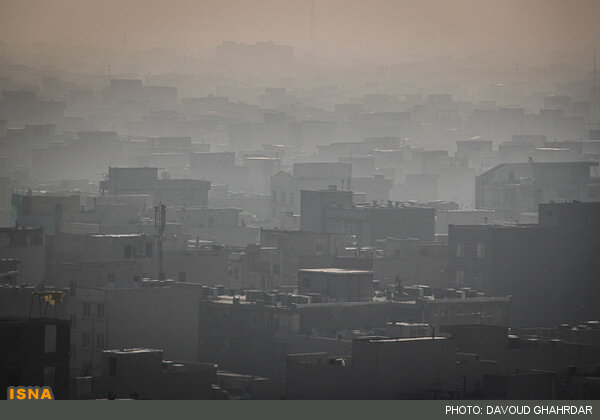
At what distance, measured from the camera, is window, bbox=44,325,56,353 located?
50.5 ft

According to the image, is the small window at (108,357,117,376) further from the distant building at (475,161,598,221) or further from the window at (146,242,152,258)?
the distant building at (475,161,598,221)

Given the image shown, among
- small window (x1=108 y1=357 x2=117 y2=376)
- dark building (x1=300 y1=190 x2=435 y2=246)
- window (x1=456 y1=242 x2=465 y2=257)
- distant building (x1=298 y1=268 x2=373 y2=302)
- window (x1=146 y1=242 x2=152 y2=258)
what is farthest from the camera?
dark building (x1=300 y1=190 x2=435 y2=246)

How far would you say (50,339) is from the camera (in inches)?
613

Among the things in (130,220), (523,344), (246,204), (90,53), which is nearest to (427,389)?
(523,344)

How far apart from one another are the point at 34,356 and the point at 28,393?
1.22m

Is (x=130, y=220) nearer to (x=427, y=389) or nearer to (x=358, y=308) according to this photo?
(x=358, y=308)

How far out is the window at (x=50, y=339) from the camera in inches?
606

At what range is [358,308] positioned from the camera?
20656 millimetres

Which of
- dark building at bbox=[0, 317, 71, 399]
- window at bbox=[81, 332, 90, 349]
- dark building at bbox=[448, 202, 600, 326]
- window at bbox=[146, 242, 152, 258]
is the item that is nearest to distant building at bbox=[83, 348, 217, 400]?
dark building at bbox=[0, 317, 71, 399]

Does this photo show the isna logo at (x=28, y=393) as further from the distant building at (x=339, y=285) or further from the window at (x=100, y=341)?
the distant building at (x=339, y=285)

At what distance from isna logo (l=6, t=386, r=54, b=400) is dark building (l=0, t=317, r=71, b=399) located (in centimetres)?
35

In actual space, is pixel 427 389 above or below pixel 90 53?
below

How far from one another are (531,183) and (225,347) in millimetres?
16009

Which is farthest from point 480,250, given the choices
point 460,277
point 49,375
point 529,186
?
point 49,375
